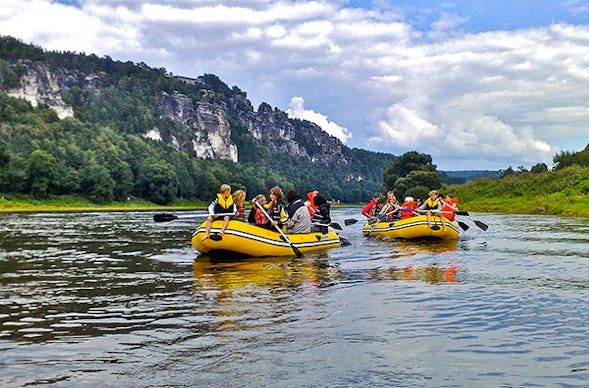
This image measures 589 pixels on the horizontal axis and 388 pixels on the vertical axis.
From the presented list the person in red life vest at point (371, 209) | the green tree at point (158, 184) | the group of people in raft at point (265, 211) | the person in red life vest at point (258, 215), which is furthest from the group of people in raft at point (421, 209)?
the green tree at point (158, 184)

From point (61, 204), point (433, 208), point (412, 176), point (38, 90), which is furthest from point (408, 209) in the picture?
point (38, 90)

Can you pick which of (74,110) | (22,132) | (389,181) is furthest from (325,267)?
(74,110)

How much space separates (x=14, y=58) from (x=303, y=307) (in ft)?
699

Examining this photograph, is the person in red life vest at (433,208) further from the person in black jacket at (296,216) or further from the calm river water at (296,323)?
the calm river water at (296,323)

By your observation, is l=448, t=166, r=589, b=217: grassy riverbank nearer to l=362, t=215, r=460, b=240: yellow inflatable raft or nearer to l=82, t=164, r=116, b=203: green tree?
l=362, t=215, r=460, b=240: yellow inflatable raft

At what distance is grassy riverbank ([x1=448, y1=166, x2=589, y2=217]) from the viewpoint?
4812cm

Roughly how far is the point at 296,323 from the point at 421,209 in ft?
59.3

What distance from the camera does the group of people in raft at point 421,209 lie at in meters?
25.7

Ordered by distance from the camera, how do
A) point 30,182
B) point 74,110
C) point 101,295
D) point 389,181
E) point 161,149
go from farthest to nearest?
1. point 74,110
2. point 161,149
3. point 389,181
4. point 30,182
5. point 101,295

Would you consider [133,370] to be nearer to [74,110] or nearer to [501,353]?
[501,353]

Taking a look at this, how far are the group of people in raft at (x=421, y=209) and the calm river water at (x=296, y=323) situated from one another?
784 cm

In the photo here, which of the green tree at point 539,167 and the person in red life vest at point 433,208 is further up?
the green tree at point 539,167

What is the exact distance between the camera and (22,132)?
118938 millimetres

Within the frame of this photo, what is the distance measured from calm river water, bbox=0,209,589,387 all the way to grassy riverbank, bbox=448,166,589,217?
108 feet
